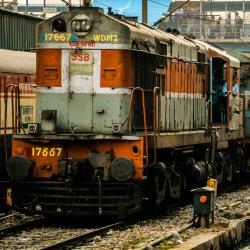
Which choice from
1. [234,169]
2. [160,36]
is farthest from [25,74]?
[234,169]

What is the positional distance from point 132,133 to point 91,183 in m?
1.16

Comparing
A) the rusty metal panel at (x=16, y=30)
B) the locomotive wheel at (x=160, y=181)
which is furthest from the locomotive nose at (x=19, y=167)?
the rusty metal panel at (x=16, y=30)

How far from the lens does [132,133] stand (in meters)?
12.4

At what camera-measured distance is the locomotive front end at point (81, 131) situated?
39.0ft

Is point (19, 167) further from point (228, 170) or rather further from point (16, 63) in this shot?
point (228, 170)

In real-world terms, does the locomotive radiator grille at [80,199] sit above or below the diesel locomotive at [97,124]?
below

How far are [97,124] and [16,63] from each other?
142 inches

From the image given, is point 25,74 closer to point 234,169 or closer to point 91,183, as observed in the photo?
point 91,183

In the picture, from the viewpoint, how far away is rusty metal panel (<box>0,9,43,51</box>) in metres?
21.5

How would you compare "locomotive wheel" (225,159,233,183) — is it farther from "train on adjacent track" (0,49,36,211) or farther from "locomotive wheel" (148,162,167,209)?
"train on adjacent track" (0,49,36,211)

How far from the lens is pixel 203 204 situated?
1136 centimetres

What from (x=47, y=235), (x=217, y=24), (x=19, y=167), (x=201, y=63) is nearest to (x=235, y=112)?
(x=201, y=63)

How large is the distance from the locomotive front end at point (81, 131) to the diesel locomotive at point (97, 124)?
17 mm

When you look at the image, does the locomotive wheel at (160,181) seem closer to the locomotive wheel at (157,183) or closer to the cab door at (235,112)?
the locomotive wheel at (157,183)
